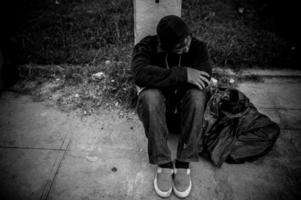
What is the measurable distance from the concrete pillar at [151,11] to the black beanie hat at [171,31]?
79cm

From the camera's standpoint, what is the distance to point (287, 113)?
307 centimetres

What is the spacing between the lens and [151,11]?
2.83 meters

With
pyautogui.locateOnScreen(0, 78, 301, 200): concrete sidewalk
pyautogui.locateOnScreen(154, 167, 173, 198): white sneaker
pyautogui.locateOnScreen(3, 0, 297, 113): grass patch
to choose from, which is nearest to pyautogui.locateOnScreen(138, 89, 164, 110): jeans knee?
Result: pyautogui.locateOnScreen(154, 167, 173, 198): white sneaker

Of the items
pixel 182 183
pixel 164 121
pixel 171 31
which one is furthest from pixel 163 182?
pixel 171 31

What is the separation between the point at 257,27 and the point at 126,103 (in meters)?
3.17

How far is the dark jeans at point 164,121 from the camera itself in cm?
208

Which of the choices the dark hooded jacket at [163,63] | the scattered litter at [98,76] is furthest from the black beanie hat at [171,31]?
the scattered litter at [98,76]

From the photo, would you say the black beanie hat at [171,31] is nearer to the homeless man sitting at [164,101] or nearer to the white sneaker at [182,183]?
the homeless man sitting at [164,101]

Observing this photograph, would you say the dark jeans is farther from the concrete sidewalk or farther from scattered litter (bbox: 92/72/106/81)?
scattered litter (bbox: 92/72/106/81)

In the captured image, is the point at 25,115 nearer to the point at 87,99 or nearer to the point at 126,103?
the point at 87,99

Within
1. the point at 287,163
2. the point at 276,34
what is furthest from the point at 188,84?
the point at 276,34

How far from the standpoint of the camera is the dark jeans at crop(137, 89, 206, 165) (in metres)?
2.08

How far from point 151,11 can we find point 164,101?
129 centimetres

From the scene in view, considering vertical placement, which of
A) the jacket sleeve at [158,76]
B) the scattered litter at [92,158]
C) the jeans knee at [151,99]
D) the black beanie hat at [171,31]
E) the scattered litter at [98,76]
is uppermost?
the black beanie hat at [171,31]
